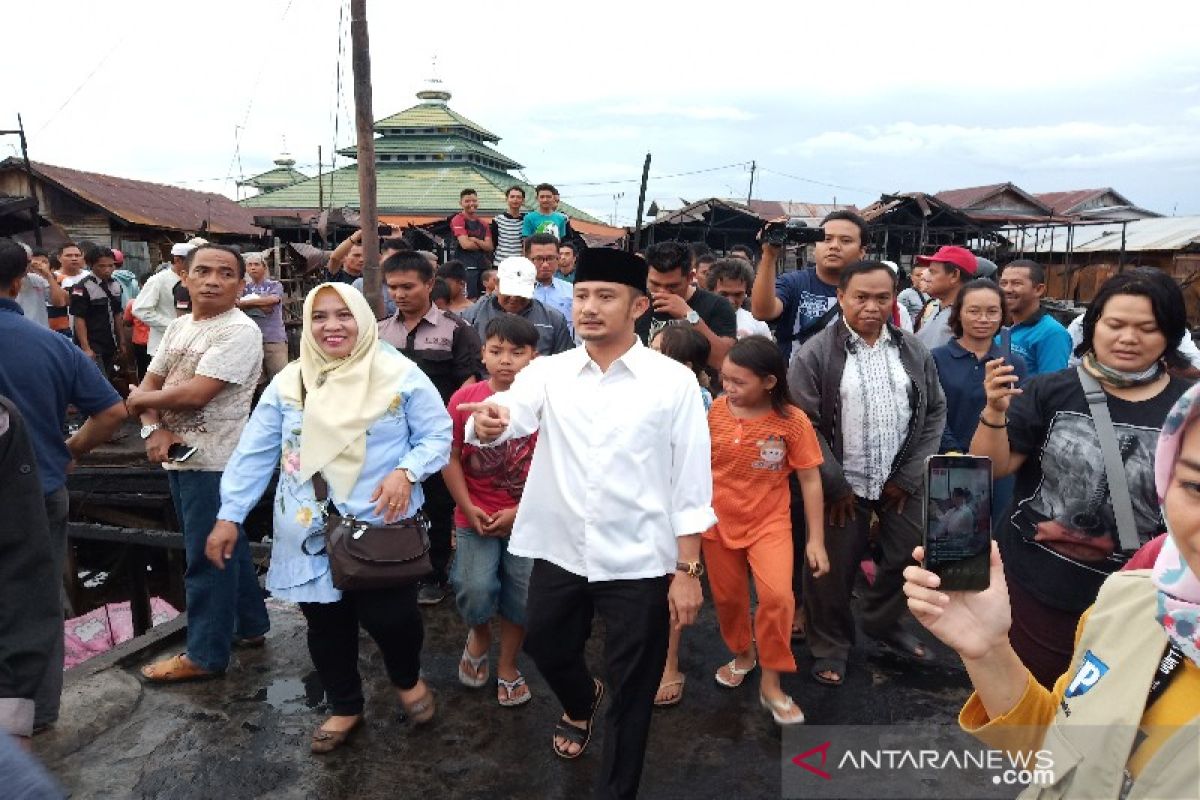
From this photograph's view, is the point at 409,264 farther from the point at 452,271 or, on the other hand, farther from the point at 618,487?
the point at 618,487

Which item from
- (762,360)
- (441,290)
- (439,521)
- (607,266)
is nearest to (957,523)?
(607,266)

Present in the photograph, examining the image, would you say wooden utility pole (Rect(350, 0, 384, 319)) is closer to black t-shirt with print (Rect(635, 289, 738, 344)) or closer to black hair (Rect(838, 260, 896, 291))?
black t-shirt with print (Rect(635, 289, 738, 344))

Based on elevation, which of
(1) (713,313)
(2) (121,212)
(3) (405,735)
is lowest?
(3) (405,735)

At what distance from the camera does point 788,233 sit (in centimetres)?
453

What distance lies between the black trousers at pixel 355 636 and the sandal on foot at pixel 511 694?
46 cm

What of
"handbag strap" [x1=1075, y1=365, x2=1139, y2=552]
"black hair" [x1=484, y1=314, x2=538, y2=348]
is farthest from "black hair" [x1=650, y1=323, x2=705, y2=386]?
"handbag strap" [x1=1075, y1=365, x2=1139, y2=552]

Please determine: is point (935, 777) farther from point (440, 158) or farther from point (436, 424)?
point (440, 158)

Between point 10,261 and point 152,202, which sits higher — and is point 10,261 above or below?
below

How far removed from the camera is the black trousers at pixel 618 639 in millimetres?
2635

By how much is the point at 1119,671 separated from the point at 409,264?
3.93 metres

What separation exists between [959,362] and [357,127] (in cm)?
708

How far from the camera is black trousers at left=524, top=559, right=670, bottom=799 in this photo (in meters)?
2.63

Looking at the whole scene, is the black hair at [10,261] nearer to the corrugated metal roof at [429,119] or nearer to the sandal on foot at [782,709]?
the sandal on foot at [782,709]

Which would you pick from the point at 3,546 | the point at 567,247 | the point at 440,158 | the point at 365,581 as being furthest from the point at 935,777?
the point at 440,158
